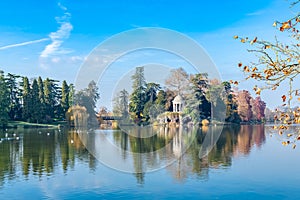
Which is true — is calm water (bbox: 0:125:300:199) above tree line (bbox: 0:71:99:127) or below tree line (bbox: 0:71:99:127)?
below

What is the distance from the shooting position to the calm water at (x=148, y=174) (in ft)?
40.4

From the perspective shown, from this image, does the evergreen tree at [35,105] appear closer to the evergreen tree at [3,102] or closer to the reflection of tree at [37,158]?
the evergreen tree at [3,102]

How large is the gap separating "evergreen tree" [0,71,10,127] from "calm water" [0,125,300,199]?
2193cm

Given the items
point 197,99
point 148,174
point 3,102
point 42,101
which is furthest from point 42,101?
point 148,174

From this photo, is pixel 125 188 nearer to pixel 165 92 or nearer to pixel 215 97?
pixel 165 92

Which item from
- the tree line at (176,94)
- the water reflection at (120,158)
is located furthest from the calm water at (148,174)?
the tree line at (176,94)

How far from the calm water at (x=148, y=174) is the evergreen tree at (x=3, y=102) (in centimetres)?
2193

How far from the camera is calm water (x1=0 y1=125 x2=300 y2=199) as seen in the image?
40.4 ft

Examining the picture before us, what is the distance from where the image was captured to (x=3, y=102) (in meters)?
44.3

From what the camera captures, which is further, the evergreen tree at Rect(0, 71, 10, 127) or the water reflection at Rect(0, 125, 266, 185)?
the evergreen tree at Rect(0, 71, 10, 127)

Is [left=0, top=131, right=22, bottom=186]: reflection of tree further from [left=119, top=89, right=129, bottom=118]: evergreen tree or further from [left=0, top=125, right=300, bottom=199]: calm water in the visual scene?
A: [left=119, top=89, right=129, bottom=118]: evergreen tree

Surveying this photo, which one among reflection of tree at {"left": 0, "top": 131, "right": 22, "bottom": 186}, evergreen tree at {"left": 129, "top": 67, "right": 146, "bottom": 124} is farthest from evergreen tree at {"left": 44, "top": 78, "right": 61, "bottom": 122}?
reflection of tree at {"left": 0, "top": 131, "right": 22, "bottom": 186}

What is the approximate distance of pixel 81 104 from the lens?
132ft

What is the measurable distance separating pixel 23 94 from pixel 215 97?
25727mm
